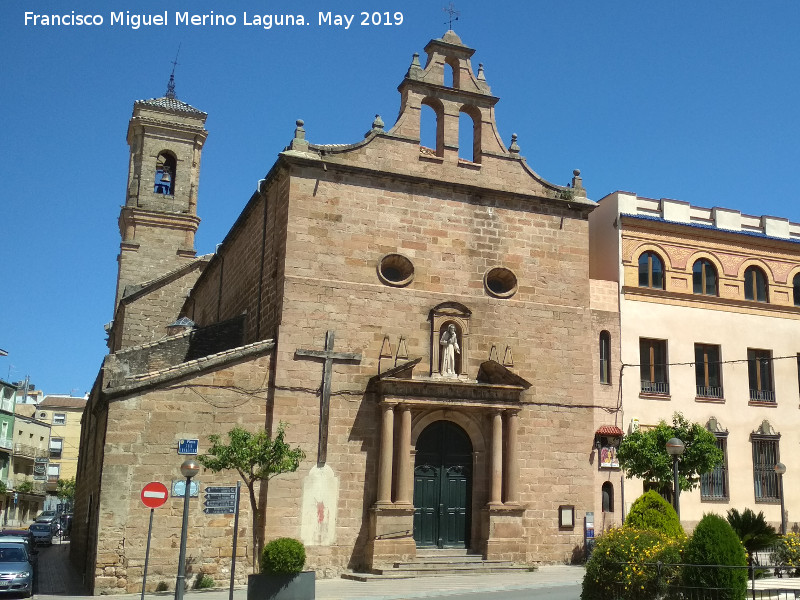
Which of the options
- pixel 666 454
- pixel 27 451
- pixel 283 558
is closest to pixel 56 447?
pixel 27 451

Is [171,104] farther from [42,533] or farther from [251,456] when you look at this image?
[251,456]

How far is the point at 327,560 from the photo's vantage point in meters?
19.1

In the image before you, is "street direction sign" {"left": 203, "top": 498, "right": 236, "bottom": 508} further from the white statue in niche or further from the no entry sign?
the white statue in niche

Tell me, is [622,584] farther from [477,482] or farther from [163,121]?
[163,121]

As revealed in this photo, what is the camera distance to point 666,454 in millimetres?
20516

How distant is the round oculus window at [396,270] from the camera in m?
21.1

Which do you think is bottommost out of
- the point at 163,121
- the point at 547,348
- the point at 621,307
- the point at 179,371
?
the point at 179,371

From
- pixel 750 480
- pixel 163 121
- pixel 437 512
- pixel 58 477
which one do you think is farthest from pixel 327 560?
pixel 58 477

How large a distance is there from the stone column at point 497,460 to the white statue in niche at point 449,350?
158cm

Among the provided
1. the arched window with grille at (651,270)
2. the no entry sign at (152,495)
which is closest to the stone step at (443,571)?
the no entry sign at (152,495)

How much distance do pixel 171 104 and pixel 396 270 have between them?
2574 centimetres

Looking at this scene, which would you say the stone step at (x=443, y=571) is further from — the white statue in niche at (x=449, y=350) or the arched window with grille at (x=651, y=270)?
the arched window with grille at (x=651, y=270)

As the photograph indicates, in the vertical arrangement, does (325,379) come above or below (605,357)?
below

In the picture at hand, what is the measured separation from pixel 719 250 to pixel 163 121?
2770 cm
